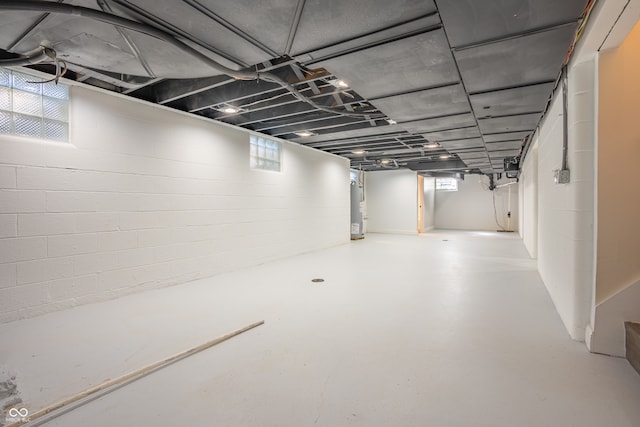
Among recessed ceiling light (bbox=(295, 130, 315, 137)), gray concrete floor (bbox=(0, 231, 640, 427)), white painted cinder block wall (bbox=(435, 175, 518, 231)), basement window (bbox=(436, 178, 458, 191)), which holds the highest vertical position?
recessed ceiling light (bbox=(295, 130, 315, 137))

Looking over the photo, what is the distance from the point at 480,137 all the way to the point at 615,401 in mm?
3908

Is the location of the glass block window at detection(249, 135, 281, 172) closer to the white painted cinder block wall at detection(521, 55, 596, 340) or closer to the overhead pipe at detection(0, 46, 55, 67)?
the overhead pipe at detection(0, 46, 55, 67)

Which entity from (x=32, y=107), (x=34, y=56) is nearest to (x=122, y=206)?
(x=32, y=107)

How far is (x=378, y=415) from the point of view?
1459mm

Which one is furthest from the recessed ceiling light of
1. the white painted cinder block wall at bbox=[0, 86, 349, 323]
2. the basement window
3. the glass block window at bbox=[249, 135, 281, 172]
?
the basement window

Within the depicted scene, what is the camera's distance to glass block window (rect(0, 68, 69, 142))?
2.58 meters

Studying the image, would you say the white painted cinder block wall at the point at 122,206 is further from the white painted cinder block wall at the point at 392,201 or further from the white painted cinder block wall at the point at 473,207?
the white painted cinder block wall at the point at 473,207

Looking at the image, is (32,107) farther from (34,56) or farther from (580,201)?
(580,201)

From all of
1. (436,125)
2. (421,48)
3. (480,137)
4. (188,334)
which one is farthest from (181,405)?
(480,137)

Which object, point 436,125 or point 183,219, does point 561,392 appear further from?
point 183,219

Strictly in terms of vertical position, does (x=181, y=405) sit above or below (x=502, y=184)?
below

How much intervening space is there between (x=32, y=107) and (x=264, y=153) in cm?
311

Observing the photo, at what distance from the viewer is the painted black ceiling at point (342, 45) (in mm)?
1591

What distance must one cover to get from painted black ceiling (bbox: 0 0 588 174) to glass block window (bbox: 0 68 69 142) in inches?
8.2
